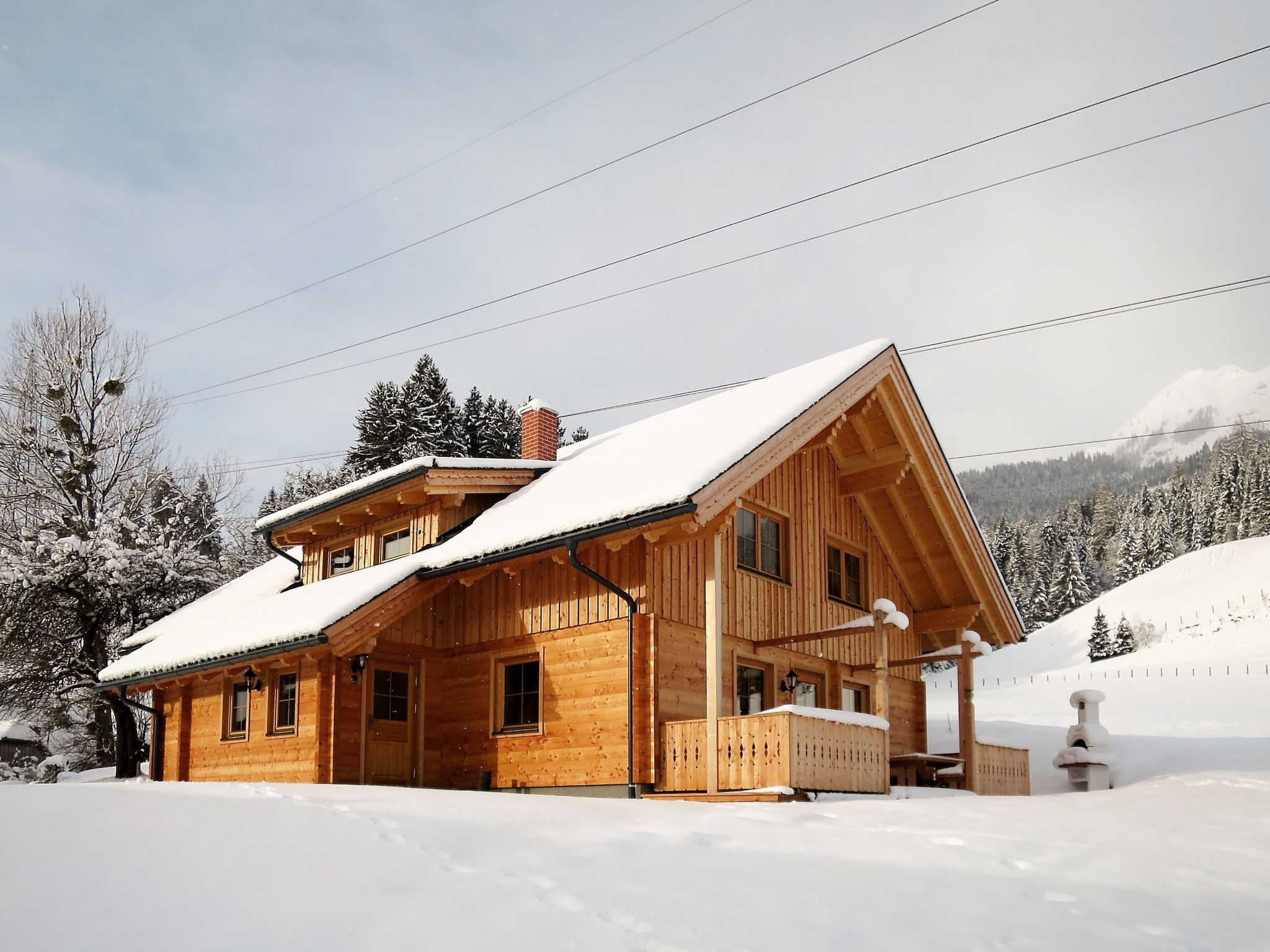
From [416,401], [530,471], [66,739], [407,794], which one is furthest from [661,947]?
[416,401]

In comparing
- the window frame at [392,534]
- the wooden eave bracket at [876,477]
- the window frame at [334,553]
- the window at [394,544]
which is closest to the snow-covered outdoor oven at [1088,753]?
the wooden eave bracket at [876,477]

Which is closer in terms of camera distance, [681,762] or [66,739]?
[681,762]

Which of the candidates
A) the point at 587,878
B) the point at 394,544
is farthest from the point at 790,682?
the point at 587,878

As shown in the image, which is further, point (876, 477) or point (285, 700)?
point (876, 477)

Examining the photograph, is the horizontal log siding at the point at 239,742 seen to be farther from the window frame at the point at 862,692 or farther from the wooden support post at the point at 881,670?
the window frame at the point at 862,692

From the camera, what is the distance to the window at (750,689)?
15539 millimetres

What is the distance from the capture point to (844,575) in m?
18.6

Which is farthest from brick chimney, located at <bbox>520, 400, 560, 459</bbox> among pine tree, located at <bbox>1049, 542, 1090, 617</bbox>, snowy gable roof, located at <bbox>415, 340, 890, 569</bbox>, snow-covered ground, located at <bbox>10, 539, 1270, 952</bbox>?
pine tree, located at <bbox>1049, 542, 1090, 617</bbox>

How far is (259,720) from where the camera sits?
17141 mm

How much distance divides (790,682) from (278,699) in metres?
7.72

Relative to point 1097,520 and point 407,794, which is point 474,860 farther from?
point 1097,520

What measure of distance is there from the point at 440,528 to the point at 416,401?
30736 millimetres

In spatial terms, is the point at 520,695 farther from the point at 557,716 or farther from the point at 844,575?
the point at 844,575

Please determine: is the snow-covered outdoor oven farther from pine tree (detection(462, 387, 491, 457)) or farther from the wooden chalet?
pine tree (detection(462, 387, 491, 457))
